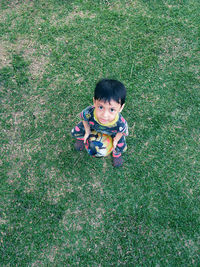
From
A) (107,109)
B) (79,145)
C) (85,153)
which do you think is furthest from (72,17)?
(107,109)

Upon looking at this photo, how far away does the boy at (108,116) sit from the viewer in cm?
246

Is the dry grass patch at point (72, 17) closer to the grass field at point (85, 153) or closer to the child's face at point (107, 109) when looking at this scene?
the grass field at point (85, 153)

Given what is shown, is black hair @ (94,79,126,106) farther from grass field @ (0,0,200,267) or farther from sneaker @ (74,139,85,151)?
grass field @ (0,0,200,267)

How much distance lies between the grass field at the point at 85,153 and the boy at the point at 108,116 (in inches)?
15.3

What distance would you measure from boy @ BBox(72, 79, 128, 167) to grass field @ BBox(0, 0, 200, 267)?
39 centimetres

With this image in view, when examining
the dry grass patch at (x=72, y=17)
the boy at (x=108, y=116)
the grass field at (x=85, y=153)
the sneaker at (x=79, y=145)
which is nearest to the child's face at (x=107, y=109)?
the boy at (x=108, y=116)

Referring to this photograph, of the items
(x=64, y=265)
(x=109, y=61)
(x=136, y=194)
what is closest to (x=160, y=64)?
(x=109, y=61)

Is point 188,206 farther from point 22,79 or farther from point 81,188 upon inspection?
point 22,79

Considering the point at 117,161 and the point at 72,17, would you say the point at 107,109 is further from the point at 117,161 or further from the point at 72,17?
the point at 72,17

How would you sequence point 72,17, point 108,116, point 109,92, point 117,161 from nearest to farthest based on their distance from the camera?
point 109,92, point 108,116, point 117,161, point 72,17

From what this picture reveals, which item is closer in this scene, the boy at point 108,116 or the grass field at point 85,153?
the boy at point 108,116

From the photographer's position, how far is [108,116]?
2.53 metres

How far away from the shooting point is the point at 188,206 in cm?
327

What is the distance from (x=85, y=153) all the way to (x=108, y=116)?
3.78 ft
